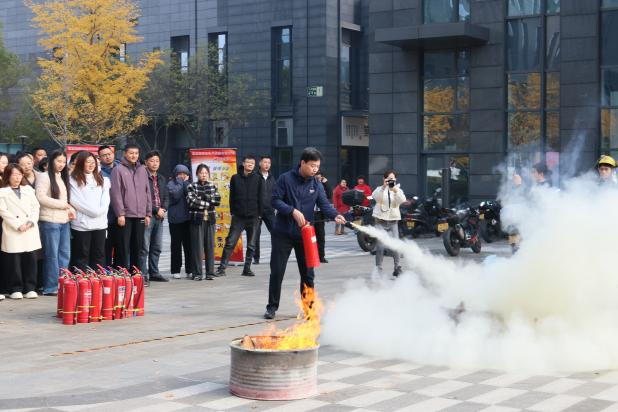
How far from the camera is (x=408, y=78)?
95.0 feet

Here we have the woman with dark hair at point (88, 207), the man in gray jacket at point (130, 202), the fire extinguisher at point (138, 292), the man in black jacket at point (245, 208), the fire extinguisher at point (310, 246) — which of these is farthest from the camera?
the man in black jacket at point (245, 208)

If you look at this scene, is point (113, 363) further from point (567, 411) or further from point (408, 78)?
point (408, 78)

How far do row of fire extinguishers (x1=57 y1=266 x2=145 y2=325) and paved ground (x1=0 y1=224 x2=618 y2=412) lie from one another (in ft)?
0.62

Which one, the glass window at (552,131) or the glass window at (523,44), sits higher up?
the glass window at (523,44)

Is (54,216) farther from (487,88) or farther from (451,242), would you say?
(487,88)

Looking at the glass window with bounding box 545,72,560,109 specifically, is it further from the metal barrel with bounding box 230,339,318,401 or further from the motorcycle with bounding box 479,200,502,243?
the metal barrel with bounding box 230,339,318,401

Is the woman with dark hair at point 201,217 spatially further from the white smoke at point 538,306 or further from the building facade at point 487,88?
the building facade at point 487,88

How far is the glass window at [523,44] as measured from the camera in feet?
88.1

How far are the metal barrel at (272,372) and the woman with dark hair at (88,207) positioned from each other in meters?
6.65

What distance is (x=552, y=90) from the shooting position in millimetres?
26797

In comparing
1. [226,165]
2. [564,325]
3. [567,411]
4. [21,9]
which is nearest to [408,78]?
[226,165]

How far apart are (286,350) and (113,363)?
90.0 inches

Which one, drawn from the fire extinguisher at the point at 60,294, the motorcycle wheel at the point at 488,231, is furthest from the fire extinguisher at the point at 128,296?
the motorcycle wheel at the point at 488,231

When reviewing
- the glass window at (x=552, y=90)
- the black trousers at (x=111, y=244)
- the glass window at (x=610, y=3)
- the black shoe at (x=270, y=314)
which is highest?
the glass window at (x=610, y=3)
